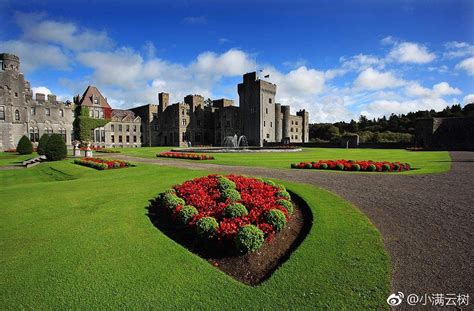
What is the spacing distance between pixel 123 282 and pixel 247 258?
8.02 feet

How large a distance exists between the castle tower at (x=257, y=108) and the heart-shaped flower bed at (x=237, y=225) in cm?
5902

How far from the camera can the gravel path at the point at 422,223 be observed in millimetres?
4445

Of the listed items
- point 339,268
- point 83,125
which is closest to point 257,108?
point 83,125

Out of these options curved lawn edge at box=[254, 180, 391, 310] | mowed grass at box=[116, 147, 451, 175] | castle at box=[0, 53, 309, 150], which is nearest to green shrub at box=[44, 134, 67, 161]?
mowed grass at box=[116, 147, 451, 175]

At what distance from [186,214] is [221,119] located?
68.0 metres

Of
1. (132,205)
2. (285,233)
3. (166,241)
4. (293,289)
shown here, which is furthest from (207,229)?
(132,205)

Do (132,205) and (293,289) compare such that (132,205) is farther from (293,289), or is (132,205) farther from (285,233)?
(293,289)

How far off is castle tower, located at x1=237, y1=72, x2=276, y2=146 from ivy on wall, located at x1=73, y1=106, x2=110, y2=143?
37.1 metres

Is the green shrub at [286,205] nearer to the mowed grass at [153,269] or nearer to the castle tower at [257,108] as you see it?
the mowed grass at [153,269]

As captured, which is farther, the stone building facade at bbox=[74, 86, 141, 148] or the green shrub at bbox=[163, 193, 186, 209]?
the stone building facade at bbox=[74, 86, 141, 148]

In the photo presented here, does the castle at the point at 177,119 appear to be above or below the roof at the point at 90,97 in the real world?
below

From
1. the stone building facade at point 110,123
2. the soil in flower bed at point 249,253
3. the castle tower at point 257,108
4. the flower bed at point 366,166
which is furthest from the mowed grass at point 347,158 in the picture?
the stone building facade at point 110,123

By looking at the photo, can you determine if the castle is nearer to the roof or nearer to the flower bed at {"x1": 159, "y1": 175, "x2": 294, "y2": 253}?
the roof

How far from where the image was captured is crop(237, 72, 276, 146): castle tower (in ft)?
223
